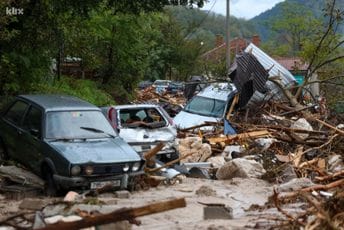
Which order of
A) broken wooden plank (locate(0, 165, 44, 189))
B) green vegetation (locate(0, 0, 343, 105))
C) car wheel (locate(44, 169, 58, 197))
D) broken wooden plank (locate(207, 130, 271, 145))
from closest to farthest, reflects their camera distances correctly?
car wheel (locate(44, 169, 58, 197)), broken wooden plank (locate(0, 165, 44, 189)), green vegetation (locate(0, 0, 343, 105)), broken wooden plank (locate(207, 130, 271, 145))

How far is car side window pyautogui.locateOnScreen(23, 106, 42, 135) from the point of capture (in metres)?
10.4

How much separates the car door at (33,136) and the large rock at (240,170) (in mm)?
4136

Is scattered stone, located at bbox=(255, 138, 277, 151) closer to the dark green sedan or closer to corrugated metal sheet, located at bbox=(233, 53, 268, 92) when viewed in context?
corrugated metal sheet, located at bbox=(233, 53, 268, 92)

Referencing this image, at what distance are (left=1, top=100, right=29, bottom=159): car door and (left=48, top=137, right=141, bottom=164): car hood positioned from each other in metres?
1.42

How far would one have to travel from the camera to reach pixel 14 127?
11078mm

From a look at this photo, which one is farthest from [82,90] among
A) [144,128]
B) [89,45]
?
[144,128]

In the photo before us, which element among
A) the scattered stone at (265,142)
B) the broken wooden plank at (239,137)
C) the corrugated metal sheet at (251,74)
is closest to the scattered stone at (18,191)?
the scattered stone at (265,142)

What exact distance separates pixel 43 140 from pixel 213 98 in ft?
33.3

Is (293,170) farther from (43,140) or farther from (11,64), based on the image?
(11,64)

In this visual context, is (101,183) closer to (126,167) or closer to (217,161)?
(126,167)

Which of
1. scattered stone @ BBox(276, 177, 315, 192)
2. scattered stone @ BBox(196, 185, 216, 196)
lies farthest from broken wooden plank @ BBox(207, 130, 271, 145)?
scattered stone @ BBox(196, 185, 216, 196)

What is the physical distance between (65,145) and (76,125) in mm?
808

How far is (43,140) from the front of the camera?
998cm

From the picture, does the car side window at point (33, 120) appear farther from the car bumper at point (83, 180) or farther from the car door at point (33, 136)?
the car bumper at point (83, 180)
